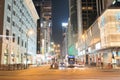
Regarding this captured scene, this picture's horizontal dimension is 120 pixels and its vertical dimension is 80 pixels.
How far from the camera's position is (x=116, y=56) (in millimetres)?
63375

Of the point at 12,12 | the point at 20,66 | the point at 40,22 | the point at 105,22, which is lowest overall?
the point at 20,66

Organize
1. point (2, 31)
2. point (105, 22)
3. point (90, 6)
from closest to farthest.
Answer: point (2, 31) → point (105, 22) → point (90, 6)

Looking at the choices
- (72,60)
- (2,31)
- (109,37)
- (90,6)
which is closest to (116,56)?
(109,37)

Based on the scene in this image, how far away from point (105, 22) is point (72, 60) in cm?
2289

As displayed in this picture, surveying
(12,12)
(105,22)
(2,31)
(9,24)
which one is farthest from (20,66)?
(105,22)

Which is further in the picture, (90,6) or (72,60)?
(90,6)

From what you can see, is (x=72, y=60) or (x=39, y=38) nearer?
(x=72, y=60)

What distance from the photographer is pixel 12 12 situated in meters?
75.2

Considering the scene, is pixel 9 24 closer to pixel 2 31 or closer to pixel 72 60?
pixel 2 31

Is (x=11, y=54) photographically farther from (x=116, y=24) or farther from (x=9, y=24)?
(x=116, y=24)

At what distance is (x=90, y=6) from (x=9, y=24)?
82902mm

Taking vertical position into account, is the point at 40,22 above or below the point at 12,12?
above

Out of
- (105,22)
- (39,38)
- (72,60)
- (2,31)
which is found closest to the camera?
(2,31)

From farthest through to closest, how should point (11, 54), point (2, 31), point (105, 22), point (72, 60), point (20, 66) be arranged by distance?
1. point (72, 60)
2. point (11, 54)
3. point (105, 22)
4. point (2, 31)
5. point (20, 66)
